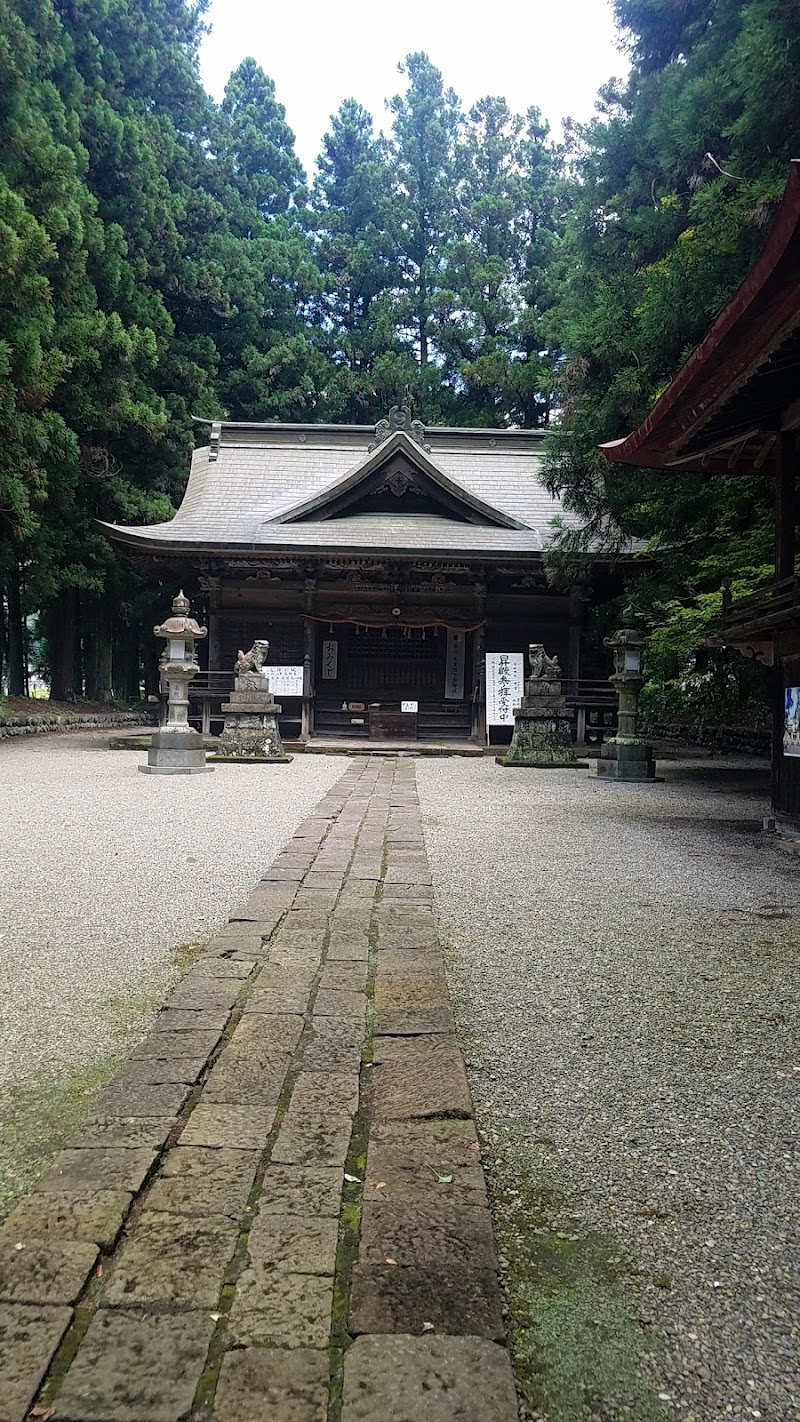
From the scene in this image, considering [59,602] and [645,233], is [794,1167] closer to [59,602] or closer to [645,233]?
[645,233]

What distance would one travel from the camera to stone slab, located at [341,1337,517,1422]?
1142 millimetres

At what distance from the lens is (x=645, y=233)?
9695mm

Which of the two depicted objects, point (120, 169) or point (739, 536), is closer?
point (739, 536)

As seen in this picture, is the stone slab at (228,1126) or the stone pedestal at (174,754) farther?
the stone pedestal at (174,754)

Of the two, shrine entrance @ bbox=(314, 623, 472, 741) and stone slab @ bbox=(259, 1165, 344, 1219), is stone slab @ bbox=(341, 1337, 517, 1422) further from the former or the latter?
shrine entrance @ bbox=(314, 623, 472, 741)

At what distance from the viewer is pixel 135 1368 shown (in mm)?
1209

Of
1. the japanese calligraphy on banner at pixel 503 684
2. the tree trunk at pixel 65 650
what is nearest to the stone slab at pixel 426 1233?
the japanese calligraphy on banner at pixel 503 684

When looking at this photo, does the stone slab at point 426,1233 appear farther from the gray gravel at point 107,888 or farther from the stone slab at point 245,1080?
the gray gravel at point 107,888

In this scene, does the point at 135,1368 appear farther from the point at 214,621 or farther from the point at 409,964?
the point at 214,621

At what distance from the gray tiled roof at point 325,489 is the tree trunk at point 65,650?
4246mm

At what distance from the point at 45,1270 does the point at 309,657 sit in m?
14.1

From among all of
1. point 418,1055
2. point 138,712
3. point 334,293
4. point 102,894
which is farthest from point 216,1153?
point 334,293

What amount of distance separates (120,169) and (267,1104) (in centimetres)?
2341

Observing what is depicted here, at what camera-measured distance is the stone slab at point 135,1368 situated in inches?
44.8
